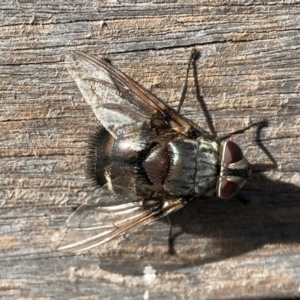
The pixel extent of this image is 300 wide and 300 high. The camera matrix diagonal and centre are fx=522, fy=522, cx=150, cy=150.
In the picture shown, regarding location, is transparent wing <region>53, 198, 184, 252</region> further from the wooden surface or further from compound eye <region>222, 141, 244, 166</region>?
compound eye <region>222, 141, 244, 166</region>

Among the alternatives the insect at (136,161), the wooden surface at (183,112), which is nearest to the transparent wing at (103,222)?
the insect at (136,161)

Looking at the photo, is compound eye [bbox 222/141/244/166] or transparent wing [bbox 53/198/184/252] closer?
compound eye [bbox 222/141/244/166]

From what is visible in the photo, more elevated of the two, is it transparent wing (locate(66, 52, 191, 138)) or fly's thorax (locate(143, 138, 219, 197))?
transparent wing (locate(66, 52, 191, 138))

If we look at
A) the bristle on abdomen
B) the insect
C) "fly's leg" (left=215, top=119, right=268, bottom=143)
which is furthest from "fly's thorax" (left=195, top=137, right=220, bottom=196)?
the bristle on abdomen

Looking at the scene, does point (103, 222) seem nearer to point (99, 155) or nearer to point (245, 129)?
point (99, 155)

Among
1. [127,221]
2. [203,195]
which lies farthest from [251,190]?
[127,221]

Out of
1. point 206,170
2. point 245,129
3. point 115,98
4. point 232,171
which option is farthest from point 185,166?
point 115,98

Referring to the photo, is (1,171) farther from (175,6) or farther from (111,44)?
(175,6)

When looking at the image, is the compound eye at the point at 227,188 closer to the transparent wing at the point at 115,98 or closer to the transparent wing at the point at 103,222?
the transparent wing at the point at 103,222
